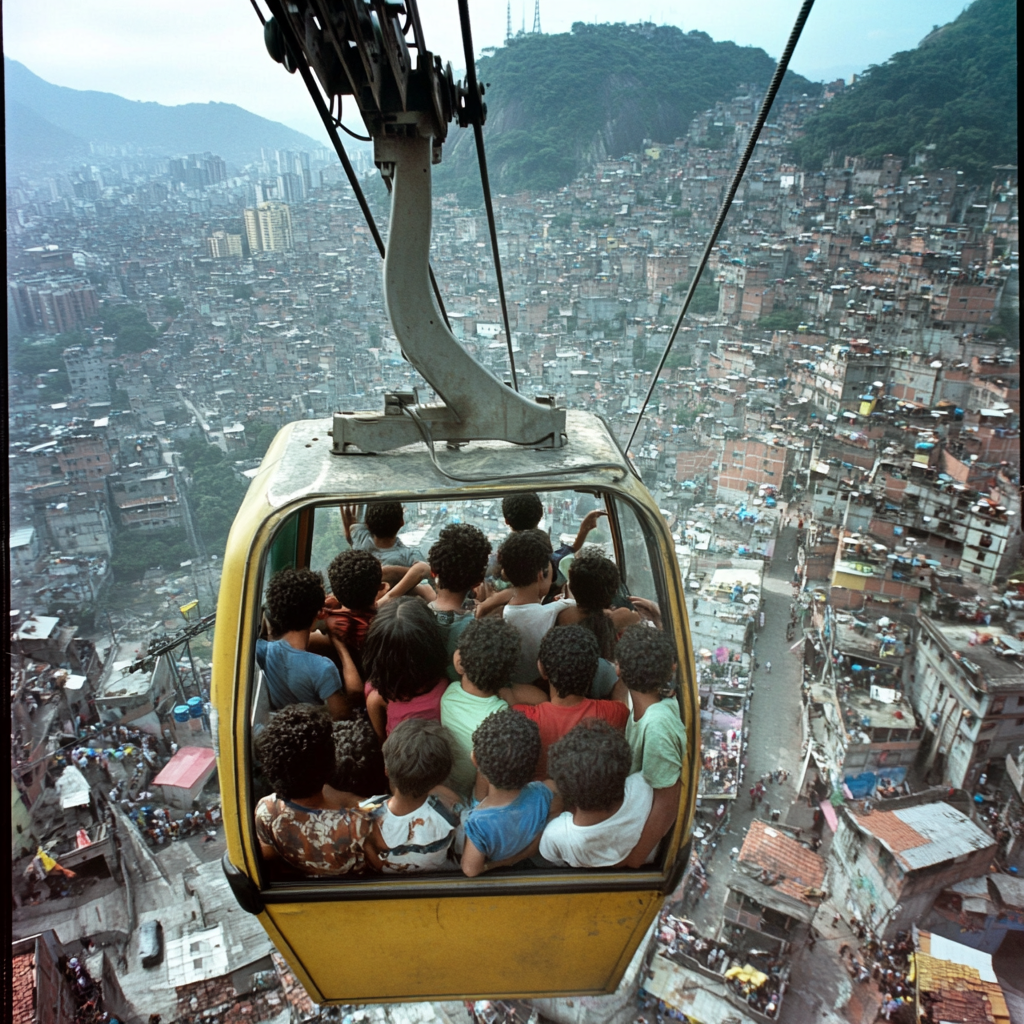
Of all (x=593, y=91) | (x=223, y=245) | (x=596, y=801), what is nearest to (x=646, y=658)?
(x=596, y=801)

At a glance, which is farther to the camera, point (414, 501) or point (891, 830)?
point (891, 830)

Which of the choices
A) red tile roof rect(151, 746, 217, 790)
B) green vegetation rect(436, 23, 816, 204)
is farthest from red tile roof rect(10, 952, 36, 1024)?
green vegetation rect(436, 23, 816, 204)

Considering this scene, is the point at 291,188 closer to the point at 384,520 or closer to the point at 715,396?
the point at 715,396

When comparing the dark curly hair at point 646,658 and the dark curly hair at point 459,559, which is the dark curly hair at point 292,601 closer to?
the dark curly hair at point 459,559

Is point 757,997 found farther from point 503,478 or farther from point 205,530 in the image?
point 205,530

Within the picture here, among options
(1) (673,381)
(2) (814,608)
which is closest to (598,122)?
(1) (673,381)

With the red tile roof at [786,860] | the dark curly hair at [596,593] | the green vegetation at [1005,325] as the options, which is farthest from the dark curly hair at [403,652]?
the green vegetation at [1005,325]

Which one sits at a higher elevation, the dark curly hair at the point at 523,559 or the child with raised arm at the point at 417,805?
the dark curly hair at the point at 523,559
